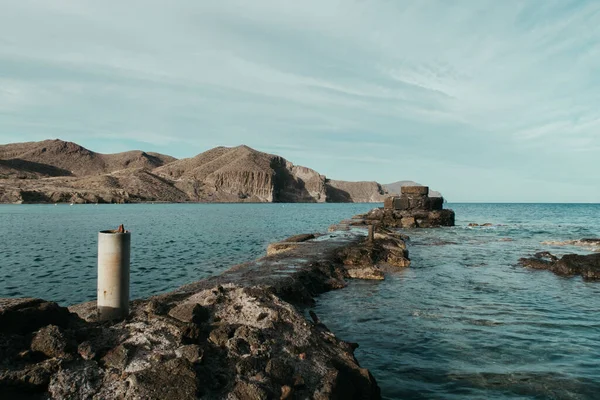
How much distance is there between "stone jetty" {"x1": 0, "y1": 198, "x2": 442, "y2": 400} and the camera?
4676 mm

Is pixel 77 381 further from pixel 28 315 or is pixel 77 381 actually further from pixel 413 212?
pixel 413 212

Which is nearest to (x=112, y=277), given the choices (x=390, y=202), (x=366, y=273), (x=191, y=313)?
(x=191, y=313)

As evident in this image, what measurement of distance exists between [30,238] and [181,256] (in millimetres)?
17662

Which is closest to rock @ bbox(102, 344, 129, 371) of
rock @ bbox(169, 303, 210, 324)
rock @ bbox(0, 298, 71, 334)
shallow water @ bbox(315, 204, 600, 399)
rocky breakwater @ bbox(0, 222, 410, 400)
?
rocky breakwater @ bbox(0, 222, 410, 400)

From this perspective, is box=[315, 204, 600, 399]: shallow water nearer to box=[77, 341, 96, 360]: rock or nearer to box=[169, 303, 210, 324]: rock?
box=[169, 303, 210, 324]: rock

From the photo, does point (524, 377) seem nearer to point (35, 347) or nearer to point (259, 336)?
point (259, 336)

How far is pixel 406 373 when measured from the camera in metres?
7.88

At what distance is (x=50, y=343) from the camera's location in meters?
5.10

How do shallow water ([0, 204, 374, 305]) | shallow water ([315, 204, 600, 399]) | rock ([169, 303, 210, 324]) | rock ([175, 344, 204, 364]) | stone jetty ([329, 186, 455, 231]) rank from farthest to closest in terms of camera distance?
stone jetty ([329, 186, 455, 231]), shallow water ([0, 204, 374, 305]), shallow water ([315, 204, 600, 399]), rock ([169, 303, 210, 324]), rock ([175, 344, 204, 364])

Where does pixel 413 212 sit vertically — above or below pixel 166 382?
above

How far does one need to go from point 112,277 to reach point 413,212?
50.1 metres

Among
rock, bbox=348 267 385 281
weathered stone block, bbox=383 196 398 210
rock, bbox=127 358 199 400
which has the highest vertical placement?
weathered stone block, bbox=383 196 398 210

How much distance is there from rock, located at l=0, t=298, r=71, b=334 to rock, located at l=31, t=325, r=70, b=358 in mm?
407

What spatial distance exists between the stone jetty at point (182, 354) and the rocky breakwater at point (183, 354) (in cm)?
1
